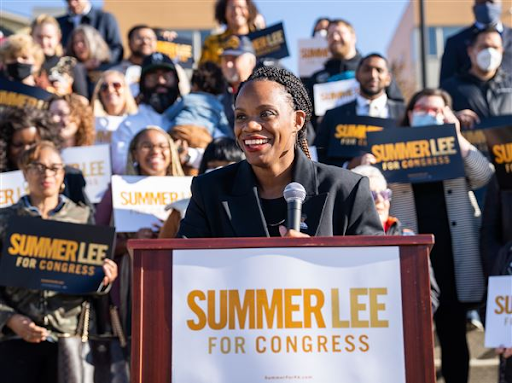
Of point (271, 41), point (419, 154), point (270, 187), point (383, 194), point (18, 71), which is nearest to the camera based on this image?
point (270, 187)

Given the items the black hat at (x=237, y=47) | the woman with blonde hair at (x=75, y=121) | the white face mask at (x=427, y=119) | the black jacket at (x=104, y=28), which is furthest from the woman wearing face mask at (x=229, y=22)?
the white face mask at (x=427, y=119)

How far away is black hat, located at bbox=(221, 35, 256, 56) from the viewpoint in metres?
8.08

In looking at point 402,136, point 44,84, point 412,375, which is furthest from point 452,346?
point 44,84

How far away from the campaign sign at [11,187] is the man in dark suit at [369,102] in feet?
7.97

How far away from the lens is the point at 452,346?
19.5 feet

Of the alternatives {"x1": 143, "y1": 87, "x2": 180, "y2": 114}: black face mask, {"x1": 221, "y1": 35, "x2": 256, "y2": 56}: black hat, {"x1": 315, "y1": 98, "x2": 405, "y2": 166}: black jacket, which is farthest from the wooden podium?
{"x1": 221, "y1": 35, "x2": 256, "y2": 56}: black hat

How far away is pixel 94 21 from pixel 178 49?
1.29 metres

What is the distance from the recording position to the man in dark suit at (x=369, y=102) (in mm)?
7359

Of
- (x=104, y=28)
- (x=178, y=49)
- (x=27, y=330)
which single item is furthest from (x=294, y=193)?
(x=104, y=28)

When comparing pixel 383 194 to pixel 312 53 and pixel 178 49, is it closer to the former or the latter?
pixel 312 53

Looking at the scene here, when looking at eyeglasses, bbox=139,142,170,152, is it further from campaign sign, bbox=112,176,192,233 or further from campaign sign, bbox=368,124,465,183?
campaign sign, bbox=368,124,465,183

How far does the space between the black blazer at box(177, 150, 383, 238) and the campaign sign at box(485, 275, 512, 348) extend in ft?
7.25

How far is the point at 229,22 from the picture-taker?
9.73m

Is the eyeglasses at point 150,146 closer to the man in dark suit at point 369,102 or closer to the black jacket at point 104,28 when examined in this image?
the man in dark suit at point 369,102
